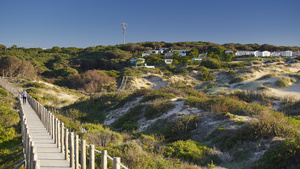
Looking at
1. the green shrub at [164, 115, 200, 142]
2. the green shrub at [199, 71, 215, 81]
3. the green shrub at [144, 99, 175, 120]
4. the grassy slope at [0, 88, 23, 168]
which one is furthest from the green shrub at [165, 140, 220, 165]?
the green shrub at [199, 71, 215, 81]

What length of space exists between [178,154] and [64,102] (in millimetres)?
20982

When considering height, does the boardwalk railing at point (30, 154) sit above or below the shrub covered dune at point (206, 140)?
above

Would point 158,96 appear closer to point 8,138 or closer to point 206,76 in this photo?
point 8,138

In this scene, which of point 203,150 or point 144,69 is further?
point 144,69

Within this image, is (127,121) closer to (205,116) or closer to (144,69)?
(205,116)

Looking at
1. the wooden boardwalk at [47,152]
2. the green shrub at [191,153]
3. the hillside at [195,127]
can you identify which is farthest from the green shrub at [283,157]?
the wooden boardwalk at [47,152]

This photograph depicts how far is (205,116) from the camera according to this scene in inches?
495

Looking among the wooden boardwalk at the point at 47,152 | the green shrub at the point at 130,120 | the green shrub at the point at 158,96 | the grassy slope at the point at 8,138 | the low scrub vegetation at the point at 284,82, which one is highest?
the low scrub vegetation at the point at 284,82

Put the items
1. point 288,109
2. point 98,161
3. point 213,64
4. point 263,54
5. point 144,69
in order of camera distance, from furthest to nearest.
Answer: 1. point 263,54
2. point 213,64
3. point 144,69
4. point 288,109
5. point 98,161

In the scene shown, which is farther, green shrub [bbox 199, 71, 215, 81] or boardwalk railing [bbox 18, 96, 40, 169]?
green shrub [bbox 199, 71, 215, 81]

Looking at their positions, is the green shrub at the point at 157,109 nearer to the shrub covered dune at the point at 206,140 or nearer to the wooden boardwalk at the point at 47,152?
the shrub covered dune at the point at 206,140

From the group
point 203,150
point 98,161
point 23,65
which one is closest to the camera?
point 98,161

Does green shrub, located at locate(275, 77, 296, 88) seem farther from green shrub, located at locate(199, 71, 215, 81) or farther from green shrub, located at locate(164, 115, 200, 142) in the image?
green shrub, located at locate(199, 71, 215, 81)

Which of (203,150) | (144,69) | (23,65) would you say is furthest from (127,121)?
(144,69)
